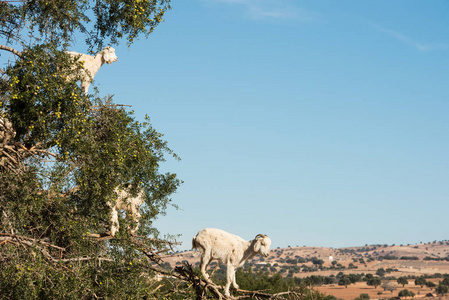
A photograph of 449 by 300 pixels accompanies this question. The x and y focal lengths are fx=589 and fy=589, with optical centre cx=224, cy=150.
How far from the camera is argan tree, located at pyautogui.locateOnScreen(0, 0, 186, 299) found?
13102mm

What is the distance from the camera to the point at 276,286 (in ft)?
117

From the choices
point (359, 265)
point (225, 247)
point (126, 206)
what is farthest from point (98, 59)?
point (359, 265)

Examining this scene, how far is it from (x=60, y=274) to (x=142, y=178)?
12.3 ft

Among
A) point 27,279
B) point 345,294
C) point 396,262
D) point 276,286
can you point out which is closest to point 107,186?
point 27,279

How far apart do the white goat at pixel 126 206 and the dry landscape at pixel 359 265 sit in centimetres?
169

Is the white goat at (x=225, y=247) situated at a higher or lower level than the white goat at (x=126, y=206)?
lower

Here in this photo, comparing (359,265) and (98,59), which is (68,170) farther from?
(359,265)

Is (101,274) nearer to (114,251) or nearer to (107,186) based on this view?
A: (114,251)

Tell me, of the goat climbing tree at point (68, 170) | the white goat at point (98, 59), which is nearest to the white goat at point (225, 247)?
the goat climbing tree at point (68, 170)

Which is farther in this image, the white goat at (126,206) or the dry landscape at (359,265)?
the dry landscape at (359,265)

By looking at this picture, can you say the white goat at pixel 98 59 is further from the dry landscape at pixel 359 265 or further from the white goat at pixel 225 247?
the dry landscape at pixel 359 265

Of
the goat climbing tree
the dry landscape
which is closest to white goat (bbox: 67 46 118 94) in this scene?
the goat climbing tree

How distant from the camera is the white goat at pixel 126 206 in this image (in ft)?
50.8

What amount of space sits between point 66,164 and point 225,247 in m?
4.32
